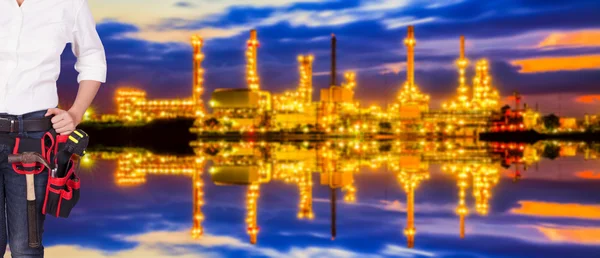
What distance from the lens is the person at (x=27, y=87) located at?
2.88 meters

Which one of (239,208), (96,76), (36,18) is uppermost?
(36,18)

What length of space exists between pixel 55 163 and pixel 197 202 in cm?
845

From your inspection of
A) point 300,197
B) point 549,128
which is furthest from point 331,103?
point 300,197

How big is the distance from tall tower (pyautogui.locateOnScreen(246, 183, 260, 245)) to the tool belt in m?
4.24

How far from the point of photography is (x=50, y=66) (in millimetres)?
2969

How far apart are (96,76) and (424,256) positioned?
3999 millimetres

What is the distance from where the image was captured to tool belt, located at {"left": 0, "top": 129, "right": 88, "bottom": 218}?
287 centimetres

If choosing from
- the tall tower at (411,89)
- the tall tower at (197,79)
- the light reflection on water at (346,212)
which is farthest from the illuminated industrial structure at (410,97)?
the light reflection on water at (346,212)

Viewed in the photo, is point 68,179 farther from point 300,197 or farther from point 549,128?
point 549,128

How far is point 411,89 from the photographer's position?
66.4m

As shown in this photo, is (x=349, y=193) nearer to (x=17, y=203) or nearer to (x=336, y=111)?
(x=17, y=203)

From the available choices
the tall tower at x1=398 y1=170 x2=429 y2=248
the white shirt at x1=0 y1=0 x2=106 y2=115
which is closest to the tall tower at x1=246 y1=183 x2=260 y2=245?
the tall tower at x1=398 y1=170 x2=429 y2=248

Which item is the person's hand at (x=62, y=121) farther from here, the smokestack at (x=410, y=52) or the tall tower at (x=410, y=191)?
the smokestack at (x=410, y=52)

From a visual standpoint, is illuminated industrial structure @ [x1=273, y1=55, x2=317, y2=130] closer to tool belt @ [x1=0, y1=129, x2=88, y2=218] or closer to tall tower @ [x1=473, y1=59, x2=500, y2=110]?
tall tower @ [x1=473, y1=59, x2=500, y2=110]
